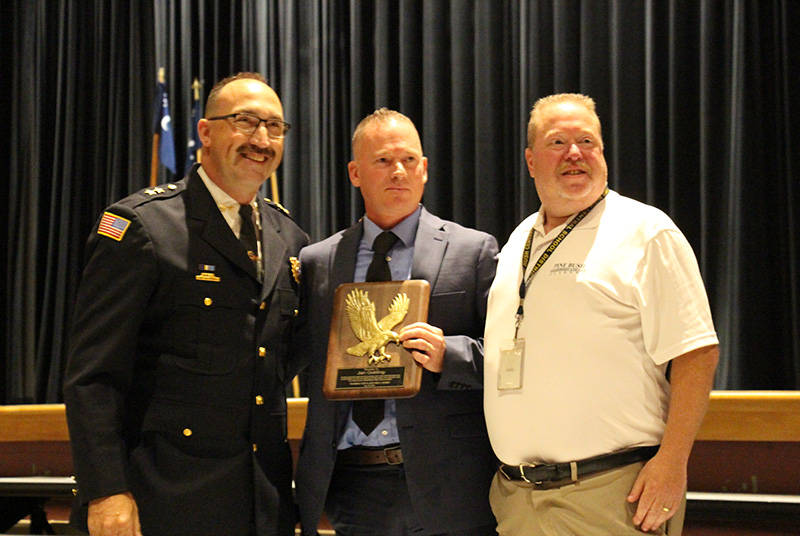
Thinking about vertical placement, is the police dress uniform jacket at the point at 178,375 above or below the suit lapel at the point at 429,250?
below

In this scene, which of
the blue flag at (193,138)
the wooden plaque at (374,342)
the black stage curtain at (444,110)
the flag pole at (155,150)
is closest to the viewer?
the wooden plaque at (374,342)

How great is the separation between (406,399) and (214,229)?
2.46ft

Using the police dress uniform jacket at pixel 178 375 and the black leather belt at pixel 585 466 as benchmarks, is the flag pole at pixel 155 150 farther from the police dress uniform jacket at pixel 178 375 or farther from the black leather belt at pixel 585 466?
the black leather belt at pixel 585 466

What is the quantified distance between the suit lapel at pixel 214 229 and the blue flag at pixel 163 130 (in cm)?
383

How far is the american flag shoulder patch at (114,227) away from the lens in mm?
2266

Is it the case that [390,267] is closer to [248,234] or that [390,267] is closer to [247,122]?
[248,234]

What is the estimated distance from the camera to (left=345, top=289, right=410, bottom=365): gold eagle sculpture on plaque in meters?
2.26

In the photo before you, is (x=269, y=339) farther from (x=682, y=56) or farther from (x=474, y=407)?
(x=682, y=56)

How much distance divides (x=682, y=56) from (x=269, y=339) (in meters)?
3.75

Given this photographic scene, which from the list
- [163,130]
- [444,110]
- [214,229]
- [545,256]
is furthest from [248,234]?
[163,130]

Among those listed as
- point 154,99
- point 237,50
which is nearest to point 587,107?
point 237,50

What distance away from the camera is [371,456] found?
2342mm

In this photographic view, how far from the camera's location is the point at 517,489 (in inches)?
83.9


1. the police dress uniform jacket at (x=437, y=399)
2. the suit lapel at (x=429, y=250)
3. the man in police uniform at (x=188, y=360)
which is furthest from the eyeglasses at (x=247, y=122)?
the suit lapel at (x=429, y=250)
